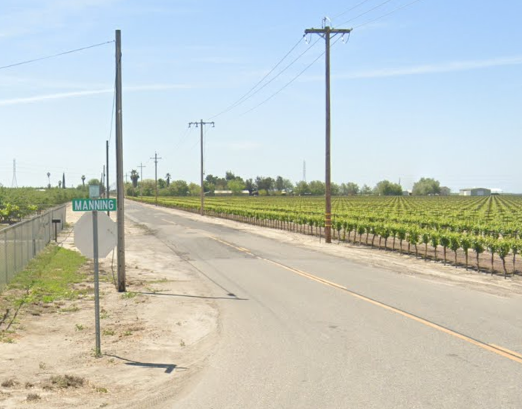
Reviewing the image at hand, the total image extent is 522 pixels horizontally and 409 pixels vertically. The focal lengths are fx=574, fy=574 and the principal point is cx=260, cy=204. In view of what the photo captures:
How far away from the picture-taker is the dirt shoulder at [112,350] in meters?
6.91

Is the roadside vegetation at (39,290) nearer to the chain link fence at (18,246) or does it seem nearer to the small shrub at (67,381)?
the chain link fence at (18,246)

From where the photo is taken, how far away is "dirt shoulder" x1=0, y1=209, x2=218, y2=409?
272 inches

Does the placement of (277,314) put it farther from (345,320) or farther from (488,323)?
(488,323)

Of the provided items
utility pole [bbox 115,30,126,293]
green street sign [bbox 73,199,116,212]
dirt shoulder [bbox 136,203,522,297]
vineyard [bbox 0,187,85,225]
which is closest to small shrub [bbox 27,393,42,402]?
green street sign [bbox 73,199,116,212]

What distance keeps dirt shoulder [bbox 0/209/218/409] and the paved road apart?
0.48 m

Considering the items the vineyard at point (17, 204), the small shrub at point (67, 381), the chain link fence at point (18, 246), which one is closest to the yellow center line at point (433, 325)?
the small shrub at point (67, 381)

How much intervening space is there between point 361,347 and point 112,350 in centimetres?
389

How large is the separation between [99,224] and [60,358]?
207 centimetres

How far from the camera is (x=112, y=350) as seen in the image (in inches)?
356

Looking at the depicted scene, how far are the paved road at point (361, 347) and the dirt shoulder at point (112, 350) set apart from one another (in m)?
0.48

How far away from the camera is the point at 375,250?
27531 mm

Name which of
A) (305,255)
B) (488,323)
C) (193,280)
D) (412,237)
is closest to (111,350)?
(488,323)

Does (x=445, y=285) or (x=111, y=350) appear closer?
(x=111, y=350)

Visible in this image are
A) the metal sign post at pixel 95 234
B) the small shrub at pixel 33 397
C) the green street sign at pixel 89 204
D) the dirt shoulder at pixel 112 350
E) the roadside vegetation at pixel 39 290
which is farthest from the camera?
the roadside vegetation at pixel 39 290
